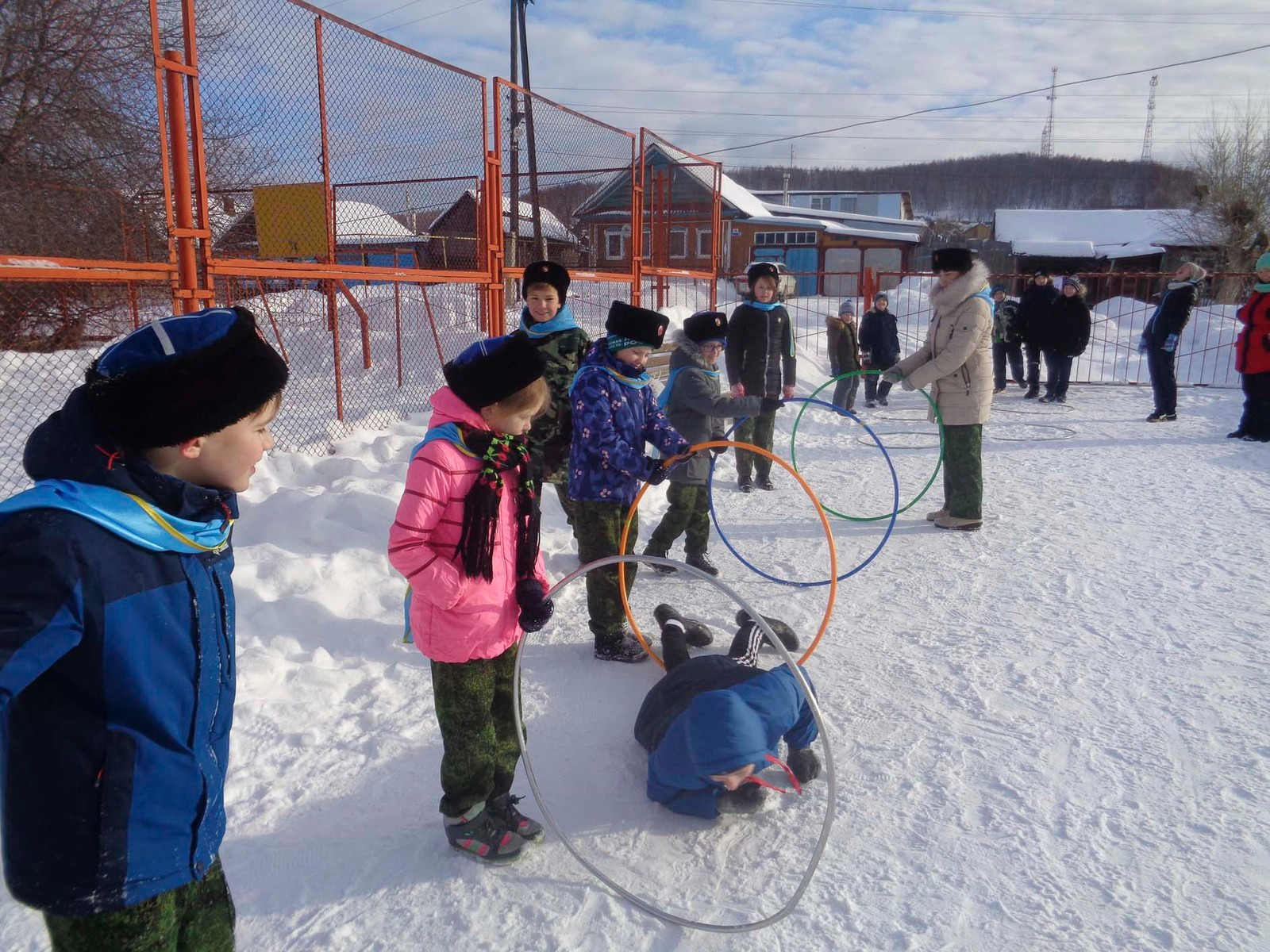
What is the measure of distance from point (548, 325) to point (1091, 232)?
52145 mm

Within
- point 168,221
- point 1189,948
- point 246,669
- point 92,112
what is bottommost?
point 1189,948

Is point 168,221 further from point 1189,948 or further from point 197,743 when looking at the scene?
point 1189,948

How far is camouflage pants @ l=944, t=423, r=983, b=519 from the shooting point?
622cm

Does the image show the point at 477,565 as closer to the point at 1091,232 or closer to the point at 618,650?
the point at 618,650

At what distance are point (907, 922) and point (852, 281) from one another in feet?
128

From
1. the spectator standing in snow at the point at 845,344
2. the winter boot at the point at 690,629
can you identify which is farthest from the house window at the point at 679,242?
the winter boot at the point at 690,629

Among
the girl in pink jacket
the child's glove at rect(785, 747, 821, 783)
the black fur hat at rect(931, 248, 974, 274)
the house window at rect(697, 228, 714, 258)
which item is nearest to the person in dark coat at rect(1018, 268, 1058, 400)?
the house window at rect(697, 228, 714, 258)

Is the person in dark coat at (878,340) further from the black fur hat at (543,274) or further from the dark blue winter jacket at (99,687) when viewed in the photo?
the dark blue winter jacket at (99,687)

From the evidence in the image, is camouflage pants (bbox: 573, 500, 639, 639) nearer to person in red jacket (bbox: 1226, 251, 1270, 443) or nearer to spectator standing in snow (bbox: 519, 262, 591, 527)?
spectator standing in snow (bbox: 519, 262, 591, 527)

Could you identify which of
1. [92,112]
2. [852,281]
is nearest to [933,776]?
[92,112]

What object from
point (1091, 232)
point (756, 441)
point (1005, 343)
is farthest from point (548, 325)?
point (1091, 232)

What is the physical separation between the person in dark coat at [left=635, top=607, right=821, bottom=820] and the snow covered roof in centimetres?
4654

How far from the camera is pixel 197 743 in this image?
61.5 inches

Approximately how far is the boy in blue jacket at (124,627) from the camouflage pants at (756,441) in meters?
5.76
